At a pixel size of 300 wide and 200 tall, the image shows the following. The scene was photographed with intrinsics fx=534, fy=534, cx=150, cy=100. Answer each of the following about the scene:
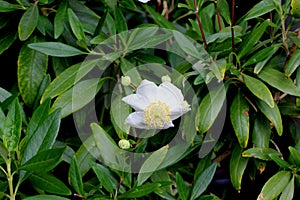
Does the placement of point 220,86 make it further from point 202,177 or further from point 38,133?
point 38,133

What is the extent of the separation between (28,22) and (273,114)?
60 centimetres

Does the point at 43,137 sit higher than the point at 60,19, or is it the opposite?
the point at 60,19

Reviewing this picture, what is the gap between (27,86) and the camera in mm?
1277

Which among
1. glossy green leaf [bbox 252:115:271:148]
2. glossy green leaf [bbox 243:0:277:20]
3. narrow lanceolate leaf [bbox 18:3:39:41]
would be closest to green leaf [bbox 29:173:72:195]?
narrow lanceolate leaf [bbox 18:3:39:41]

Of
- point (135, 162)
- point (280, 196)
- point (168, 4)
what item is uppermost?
point (168, 4)

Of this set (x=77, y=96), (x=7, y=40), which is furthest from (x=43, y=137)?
(x=7, y=40)

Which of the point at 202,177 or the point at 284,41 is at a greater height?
the point at 284,41

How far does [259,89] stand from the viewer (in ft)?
3.71

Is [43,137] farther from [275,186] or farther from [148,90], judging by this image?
[275,186]

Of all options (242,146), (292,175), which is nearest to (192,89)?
(242,146)

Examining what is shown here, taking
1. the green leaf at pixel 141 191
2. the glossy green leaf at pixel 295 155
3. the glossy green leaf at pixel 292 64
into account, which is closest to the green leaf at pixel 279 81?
the glossy green leaf at pixel 292 64

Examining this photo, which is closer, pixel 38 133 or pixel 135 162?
pixel 38 133

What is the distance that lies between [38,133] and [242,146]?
44 centimetres

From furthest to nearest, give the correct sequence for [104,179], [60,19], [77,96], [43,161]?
1. [60,19]
2. [77,96]
3. [104,179]
4. [43,161]
